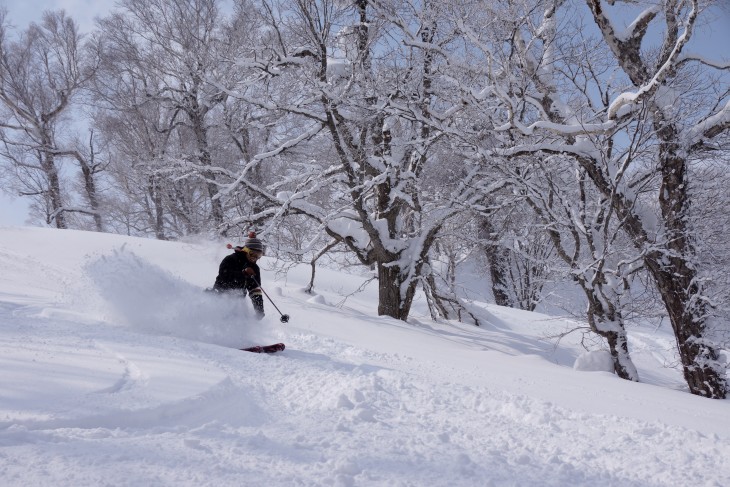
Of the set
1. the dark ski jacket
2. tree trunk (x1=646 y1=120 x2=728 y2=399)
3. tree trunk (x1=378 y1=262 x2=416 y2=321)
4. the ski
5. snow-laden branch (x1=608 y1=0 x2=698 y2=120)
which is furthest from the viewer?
tree trunk (x1=378 y1=262 x2=416 y2=321)

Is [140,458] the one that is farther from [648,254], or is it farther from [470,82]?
[470,82]

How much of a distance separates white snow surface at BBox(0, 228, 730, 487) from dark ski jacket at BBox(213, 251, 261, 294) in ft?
1.01

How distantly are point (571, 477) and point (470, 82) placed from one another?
23.8ft

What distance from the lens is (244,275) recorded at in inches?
286

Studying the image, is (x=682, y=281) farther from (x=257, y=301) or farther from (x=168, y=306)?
(x=168, y=306)

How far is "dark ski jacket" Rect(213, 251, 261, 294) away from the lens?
712 cm

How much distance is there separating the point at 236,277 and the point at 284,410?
12.2 ft

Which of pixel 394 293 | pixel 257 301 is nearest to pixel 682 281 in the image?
pixel 394 293

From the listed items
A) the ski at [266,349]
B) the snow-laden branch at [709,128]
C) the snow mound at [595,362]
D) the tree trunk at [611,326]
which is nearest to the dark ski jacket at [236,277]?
the ski at [266,349]

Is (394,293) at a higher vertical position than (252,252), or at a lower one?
lower

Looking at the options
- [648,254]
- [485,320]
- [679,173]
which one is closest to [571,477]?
[648,254]

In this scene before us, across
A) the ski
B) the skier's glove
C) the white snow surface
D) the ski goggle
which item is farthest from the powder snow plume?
the ski goggle

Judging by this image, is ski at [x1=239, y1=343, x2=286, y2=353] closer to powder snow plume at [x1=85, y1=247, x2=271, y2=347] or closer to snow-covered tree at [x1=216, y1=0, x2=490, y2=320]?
powder snow plume at [x1=85, y1=247, x2=271, y2=347]

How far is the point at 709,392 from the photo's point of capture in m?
6.75
